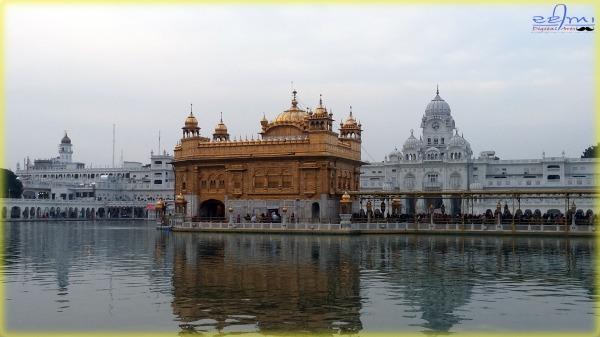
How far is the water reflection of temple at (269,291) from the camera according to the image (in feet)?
46.3

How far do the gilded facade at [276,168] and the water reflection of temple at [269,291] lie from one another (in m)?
22.5

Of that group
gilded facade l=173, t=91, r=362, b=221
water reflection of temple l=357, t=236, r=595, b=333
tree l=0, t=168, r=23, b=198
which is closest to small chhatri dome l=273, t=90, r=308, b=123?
gilded facade l=173, t=91, r=362, b=221

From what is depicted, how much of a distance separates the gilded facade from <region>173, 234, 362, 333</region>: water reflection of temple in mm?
22457

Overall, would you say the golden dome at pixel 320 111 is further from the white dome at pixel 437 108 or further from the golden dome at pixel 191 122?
the white dome at pixel 437 108

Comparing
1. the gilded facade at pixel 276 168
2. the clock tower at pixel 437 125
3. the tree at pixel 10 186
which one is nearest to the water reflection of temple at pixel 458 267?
the gilded facade at pixel 276 168

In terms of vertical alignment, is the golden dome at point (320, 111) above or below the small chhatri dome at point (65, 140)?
below

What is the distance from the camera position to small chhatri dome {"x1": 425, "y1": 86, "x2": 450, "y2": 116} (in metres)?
110

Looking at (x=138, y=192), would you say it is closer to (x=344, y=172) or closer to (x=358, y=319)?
(x=344, y=172)

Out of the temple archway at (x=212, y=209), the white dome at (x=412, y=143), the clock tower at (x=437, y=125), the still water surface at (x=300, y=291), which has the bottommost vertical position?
the still water surface at (x=300, y=291)

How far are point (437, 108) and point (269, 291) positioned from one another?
314ft

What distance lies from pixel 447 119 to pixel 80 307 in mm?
98614

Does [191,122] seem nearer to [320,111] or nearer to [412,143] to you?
[320,111]

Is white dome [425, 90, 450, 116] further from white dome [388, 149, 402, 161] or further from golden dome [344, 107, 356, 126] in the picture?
golden dome [344, 107, 356, 126]

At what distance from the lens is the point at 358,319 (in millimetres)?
14344
